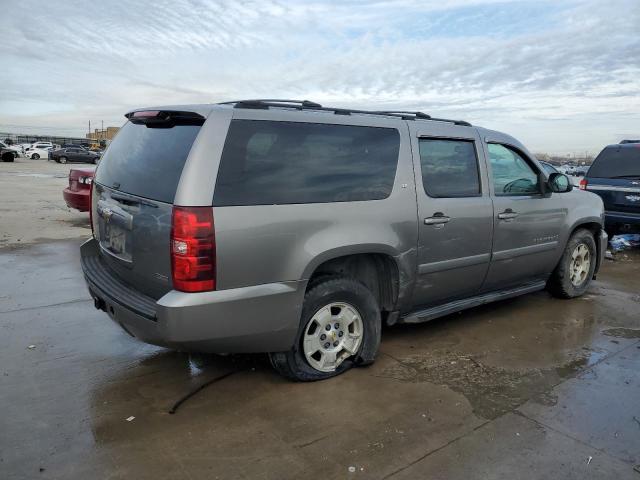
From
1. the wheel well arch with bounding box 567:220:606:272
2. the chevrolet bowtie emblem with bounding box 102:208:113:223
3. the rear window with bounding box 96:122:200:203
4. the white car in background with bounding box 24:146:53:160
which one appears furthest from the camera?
A: the white car in background with bounding box 24:146:53:160

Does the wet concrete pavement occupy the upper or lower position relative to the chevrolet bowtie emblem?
lower

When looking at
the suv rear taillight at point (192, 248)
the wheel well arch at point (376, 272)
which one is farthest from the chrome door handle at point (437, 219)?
the suv rear taillight at point (192, 248)

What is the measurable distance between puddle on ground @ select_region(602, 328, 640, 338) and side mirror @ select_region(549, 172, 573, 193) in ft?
4.72

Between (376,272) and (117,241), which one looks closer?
(117,241)

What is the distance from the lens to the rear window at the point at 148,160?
3162mm

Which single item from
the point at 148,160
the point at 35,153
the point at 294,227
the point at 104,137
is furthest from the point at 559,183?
the point at 104,137

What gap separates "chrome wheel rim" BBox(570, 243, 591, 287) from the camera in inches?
231

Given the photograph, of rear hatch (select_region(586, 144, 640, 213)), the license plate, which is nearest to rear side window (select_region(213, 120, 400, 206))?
the license plate

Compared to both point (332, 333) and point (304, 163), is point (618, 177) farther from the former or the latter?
point (304, 163)

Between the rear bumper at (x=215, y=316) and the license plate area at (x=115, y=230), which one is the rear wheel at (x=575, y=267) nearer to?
the rear bumper at (x=215, y=316)

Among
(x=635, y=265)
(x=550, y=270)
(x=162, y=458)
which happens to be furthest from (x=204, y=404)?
(x=635, y=265)

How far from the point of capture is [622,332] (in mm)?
4895

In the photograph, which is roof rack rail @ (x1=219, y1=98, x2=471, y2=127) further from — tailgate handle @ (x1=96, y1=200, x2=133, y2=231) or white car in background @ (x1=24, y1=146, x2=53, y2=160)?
white car in background @ (x1=24, y1=146, x2=53, y2=160)

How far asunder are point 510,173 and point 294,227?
8.64 feet
